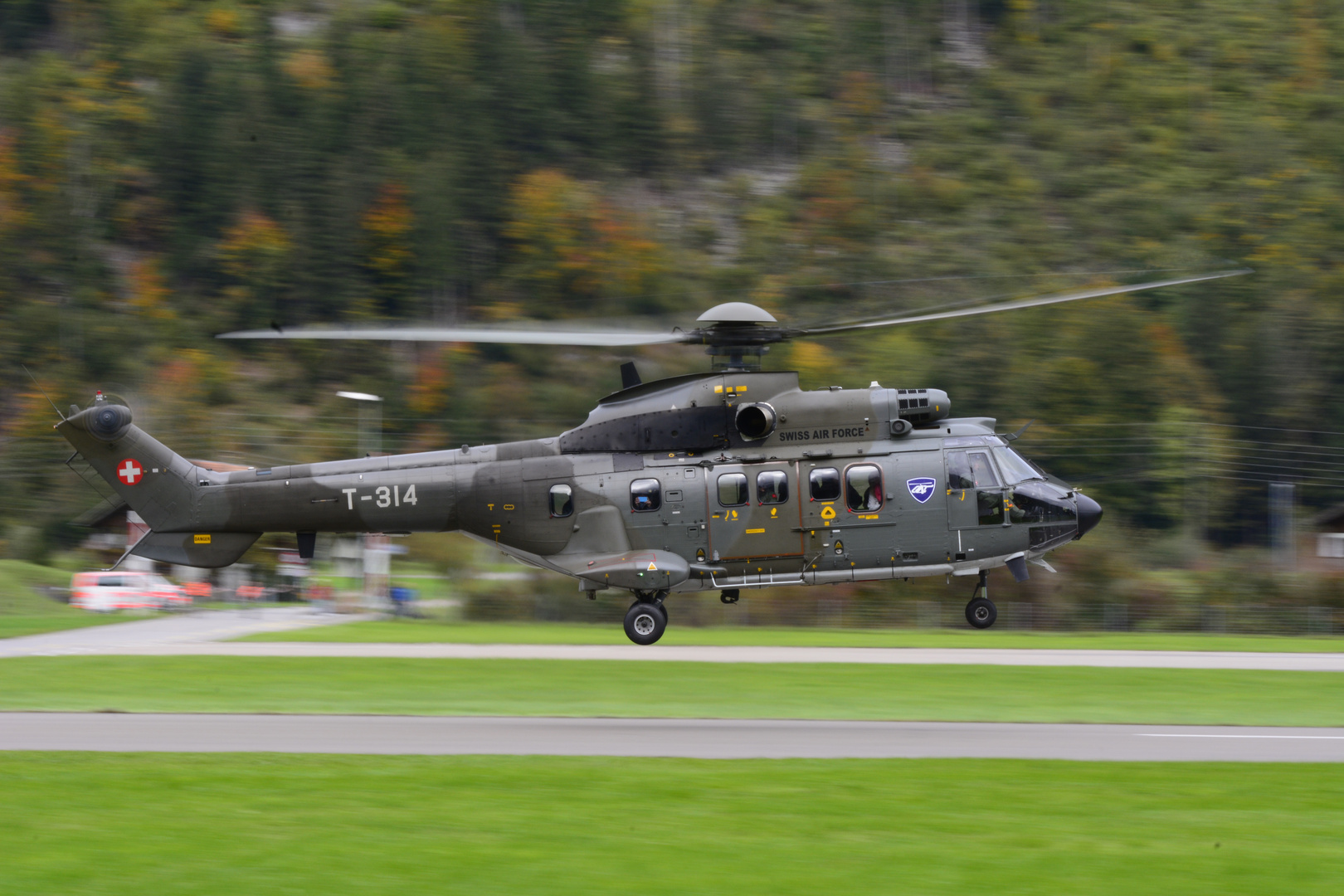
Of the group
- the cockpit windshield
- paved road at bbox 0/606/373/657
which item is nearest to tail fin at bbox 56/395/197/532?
paved road at bbox 0/606/373/657

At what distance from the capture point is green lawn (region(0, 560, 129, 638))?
114 ft

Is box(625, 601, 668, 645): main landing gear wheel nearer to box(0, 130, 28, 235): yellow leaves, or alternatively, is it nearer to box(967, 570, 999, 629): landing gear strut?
Result: box(967, 570, 999, 629): landing gear strut

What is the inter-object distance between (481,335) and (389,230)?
7847 centimetres

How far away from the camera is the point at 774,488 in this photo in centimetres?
1881

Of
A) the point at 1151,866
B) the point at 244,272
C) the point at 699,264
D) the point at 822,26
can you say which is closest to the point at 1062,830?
the point at 1151,866

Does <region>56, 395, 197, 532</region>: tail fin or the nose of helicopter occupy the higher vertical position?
<region>56, 395, 197, 532</region>: tail fin

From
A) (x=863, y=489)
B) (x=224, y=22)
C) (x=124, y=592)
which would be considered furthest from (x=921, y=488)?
(x=224, y=22)

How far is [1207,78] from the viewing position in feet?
371

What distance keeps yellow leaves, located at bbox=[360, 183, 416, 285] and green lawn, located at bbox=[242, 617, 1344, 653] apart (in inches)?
2155

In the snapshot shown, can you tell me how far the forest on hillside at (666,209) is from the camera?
71.4 metres

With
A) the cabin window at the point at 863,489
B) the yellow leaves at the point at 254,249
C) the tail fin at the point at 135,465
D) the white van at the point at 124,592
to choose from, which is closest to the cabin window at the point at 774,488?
the cabin window at the point at 863,489

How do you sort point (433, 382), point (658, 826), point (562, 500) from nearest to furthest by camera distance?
1. point (658, 826)
2. point (562, 500)
3. point (433, 382)

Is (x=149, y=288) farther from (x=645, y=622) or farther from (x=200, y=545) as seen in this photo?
(x=645, y=622)

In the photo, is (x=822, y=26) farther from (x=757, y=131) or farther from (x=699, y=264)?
(x=699, y=264)
